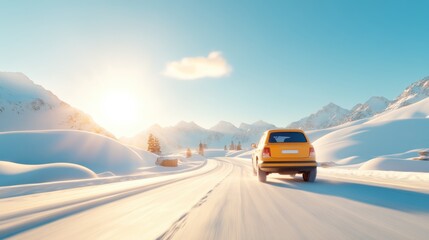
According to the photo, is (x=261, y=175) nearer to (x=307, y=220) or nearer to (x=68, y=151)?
(x=307, y=220)

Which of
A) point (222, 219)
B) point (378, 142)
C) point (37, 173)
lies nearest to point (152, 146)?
point (378, 142)

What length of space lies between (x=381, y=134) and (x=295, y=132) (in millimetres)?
82315

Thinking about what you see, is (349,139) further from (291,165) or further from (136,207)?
(136,207)

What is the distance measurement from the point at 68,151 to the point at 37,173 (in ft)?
95.7

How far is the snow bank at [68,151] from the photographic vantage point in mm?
50031

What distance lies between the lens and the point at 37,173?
25.3 metres

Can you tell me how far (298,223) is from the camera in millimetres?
4633

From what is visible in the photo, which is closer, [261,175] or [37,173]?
[261,175]

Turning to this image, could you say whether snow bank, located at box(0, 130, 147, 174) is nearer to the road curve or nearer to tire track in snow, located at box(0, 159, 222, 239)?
tire track in snow, located at box(0, 159, 222, 239)

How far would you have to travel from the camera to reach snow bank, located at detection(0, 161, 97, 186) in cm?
2384

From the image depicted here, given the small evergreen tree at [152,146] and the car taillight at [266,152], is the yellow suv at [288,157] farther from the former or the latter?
the small evergreen tree at [152,146]

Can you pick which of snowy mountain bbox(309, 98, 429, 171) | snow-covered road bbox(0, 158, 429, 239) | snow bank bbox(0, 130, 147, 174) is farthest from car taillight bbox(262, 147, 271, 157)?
snowy mountain bbox(309, 98, 429, 171)

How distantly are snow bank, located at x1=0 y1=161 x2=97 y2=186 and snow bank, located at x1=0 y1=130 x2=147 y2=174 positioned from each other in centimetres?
2081

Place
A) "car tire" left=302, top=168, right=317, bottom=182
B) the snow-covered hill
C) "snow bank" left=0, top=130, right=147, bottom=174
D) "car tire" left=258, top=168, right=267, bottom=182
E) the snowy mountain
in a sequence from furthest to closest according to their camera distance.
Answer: the snowy mountain < "snow bank" left=0, top=130, right=147, bottom=174 < the snow-covered hill < "car tire" left=258, top=168, right=267, bottom=182 < "car tire" left=302, top=168, right=317, bottom=182
